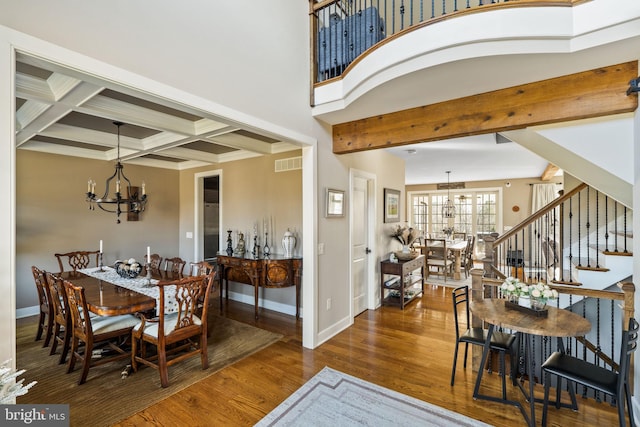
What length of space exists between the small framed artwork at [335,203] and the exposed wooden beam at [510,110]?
634 millimetres

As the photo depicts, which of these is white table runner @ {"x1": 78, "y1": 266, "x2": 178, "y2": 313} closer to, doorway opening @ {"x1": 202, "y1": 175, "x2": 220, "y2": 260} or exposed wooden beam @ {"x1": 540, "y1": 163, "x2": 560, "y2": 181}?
doorway opening @ {"x1": 202, "y1": 175, "x2": 220, "y2": 260}

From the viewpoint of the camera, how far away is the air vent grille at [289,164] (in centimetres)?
447

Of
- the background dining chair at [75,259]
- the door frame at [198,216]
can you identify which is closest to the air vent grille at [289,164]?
the door frame at [198,216]

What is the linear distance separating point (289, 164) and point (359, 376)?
3.04 metres

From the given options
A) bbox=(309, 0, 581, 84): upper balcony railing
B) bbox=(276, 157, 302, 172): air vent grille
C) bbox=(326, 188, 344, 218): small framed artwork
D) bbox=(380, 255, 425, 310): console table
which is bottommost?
bbox=(380, 255, 425, 310): console table

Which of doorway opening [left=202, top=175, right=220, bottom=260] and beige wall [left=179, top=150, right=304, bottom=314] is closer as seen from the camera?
beige wall [left=179, top=150, right=304, bottom=314]

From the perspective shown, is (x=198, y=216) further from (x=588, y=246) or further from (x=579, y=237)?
(x=588, y=246)

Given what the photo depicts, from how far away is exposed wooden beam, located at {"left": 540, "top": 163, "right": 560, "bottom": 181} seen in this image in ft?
22.6

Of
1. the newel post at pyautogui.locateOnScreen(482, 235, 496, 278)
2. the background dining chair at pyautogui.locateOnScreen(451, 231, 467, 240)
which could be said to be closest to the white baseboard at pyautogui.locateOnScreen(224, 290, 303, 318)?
the newel post at pyautogui.locateOnScreen(482, 235, 496, 278)

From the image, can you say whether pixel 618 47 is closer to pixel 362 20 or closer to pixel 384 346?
pixel 362 20

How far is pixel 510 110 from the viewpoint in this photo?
255 centimetres

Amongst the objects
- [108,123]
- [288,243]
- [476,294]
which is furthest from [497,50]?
[108,123]

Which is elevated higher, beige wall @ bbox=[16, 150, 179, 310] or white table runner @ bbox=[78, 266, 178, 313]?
beige wall @ bbox=[16, 150, 179, 310]

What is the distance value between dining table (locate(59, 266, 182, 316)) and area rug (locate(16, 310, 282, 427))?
0.62m
